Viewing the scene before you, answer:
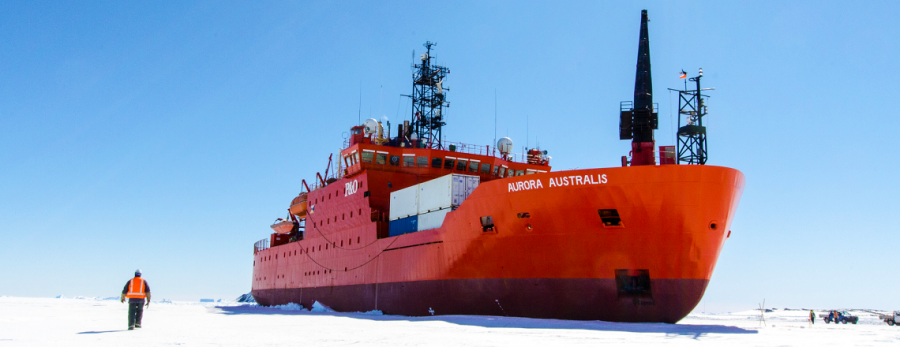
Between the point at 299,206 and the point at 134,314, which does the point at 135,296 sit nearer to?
the point at 134,314

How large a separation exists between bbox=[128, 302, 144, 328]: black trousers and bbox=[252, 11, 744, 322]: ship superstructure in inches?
426

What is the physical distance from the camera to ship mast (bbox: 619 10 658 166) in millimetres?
24859

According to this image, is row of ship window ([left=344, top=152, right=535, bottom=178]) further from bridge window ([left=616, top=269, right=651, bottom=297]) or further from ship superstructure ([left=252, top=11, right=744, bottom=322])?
bridge window ([left=616, top=269, right=651, bottom=297])

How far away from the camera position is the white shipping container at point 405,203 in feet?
82.7

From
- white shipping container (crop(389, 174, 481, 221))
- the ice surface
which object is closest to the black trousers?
white shipping container (crop(389, 174, 481, 221))

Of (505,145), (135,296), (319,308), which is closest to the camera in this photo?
(135,296)

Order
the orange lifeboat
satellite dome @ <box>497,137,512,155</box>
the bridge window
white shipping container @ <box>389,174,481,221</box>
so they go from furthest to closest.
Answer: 1. the orange lifeboat
2. satellite dome @ <box>497,137,512,155</box>
3. white shipping container @ <box>389,174,481,221</box>
4. the bridge window

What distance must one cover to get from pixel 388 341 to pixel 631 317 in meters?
10.3

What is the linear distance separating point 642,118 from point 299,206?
21534 millimetres

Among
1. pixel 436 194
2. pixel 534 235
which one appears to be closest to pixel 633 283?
pixel 534 235

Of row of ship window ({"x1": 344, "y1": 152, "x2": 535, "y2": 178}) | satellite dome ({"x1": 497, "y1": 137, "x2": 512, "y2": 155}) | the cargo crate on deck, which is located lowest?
the cargo crate on deck

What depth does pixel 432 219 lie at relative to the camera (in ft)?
77.5

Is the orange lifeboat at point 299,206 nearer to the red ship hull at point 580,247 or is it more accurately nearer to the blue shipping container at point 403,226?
the blue shipping container at point 403,226

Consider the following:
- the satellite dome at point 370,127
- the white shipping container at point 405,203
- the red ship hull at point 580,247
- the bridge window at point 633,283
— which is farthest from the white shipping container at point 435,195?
the satellite dome at point 370,127
